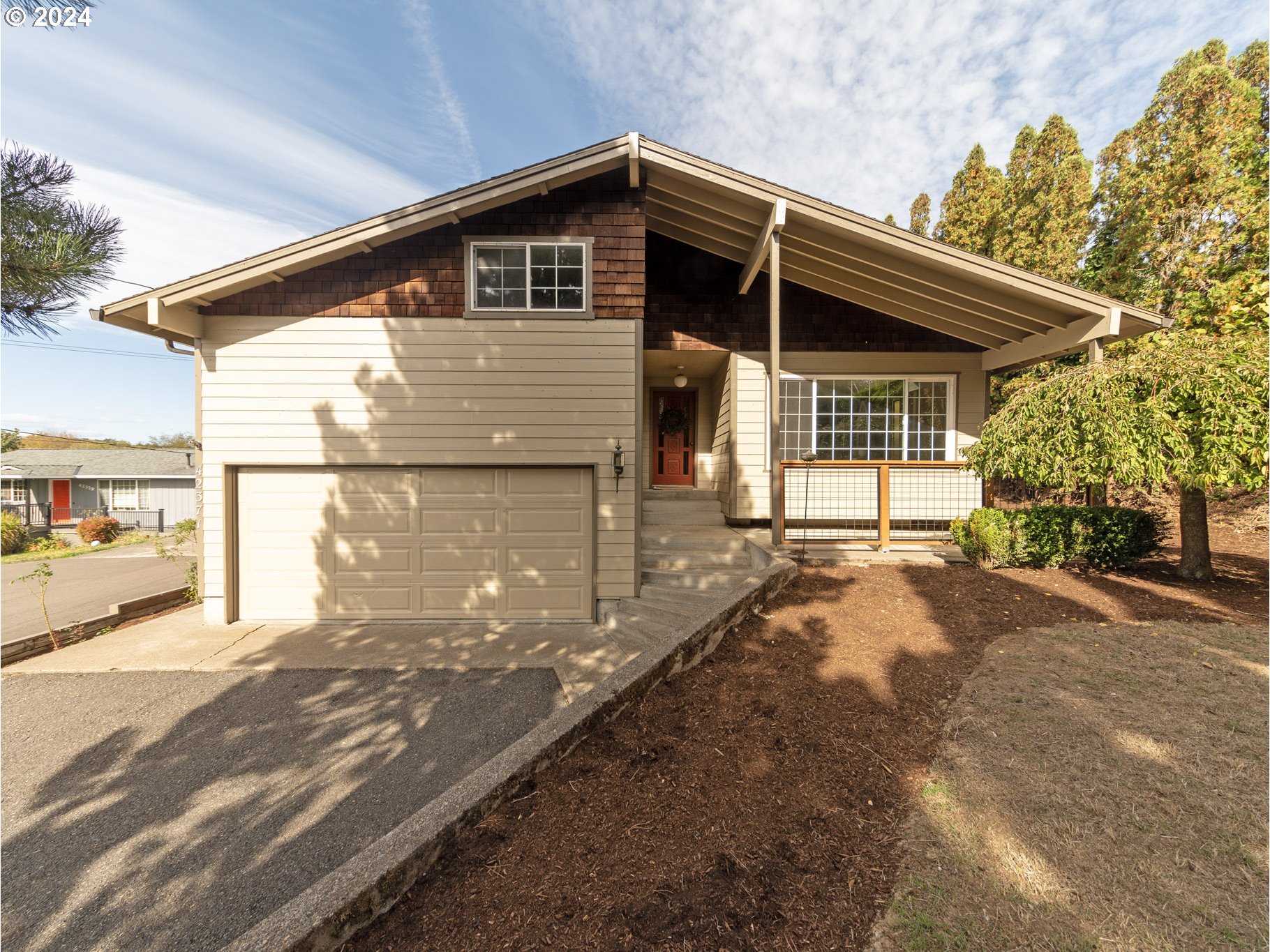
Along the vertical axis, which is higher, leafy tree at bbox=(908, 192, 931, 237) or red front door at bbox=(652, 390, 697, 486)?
leafy tree at bbox=(908, 192, 931, 237)

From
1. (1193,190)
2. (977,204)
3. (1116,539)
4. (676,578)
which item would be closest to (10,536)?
(676,578)

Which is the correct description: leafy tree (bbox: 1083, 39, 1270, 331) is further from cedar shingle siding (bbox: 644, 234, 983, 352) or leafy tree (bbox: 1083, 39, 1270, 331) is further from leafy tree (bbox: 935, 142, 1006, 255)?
cedar shingle siding (bbox: 644, 234, 983, 352)

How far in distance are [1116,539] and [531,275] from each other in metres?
7.86

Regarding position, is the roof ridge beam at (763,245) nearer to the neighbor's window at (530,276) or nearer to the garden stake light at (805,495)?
the neighbor's window at (530,276)

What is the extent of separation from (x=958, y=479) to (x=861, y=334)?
291cm

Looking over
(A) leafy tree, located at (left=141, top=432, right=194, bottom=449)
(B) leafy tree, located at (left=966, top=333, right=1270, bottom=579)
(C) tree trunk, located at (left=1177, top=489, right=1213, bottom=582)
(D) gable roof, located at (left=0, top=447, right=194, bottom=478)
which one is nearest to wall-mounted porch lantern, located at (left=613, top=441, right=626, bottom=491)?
(B) leafy tree, located at (left=966, top=333, right=1270, bottom=579)

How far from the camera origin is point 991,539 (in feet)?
19.3

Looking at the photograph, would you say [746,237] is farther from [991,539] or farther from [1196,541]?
[1196,541]

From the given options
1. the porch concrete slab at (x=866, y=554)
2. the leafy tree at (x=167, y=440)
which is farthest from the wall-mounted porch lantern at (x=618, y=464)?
the leafy tree at (x=167, y=440)

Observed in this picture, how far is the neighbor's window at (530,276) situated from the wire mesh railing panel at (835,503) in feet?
14.6

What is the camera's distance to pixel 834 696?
3.37m

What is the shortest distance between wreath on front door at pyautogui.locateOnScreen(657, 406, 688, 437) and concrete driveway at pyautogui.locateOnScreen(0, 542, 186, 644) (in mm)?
9044

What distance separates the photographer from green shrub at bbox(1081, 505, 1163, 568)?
582cm

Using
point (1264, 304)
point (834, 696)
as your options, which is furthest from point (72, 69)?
point (1264, 304)
